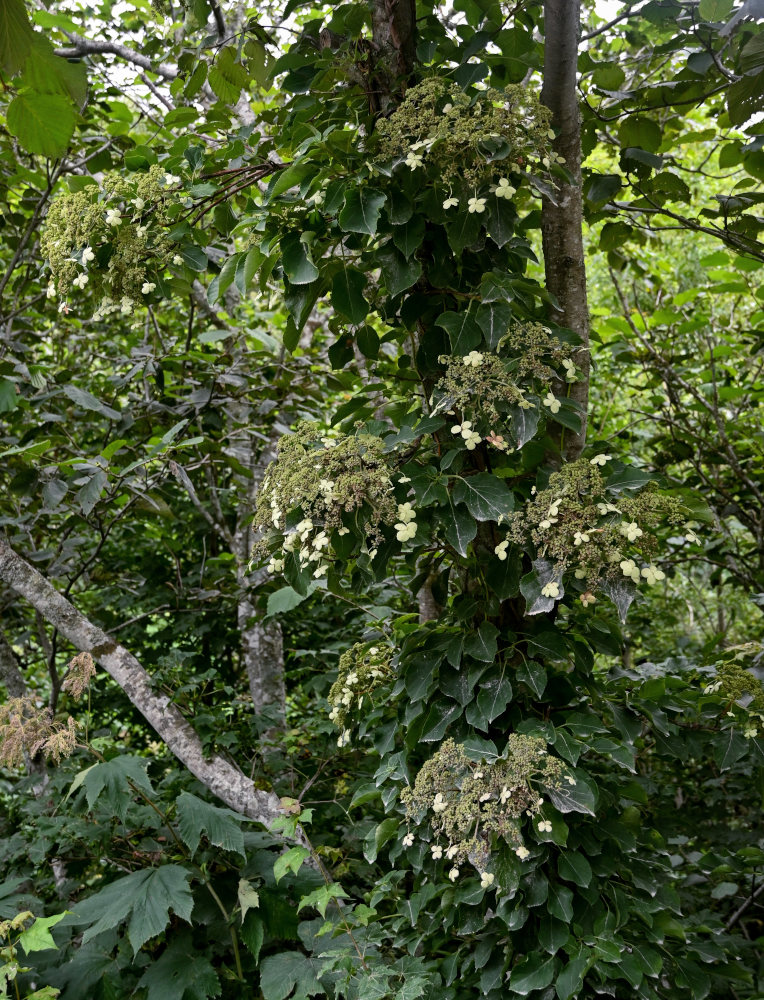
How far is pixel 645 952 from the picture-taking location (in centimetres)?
147

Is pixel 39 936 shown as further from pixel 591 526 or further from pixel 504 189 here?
pixel 504 189

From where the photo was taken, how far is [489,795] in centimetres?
128

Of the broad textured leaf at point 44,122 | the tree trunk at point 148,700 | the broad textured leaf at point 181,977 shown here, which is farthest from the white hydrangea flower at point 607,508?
the broad textured leaf at point 181,977

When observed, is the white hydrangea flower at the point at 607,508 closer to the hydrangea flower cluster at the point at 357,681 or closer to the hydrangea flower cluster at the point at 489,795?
the hydrangea flower cluster at the point at 489,795

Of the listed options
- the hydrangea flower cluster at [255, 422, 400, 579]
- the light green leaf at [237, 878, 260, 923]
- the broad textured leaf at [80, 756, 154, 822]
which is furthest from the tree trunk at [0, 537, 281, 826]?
the hydrangea flower cluster at [255, 422, 400, 579]

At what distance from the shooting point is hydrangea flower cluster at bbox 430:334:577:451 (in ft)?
4.32

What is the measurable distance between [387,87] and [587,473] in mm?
926

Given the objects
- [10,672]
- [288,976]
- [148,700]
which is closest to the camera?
[288,976]

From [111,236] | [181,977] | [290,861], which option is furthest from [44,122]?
[181,977]

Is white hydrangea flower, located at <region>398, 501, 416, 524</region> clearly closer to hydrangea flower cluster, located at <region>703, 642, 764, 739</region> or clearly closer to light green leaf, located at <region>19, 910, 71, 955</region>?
hydrangea flower cluster, located at <region>703, 642, 764, 739</region>

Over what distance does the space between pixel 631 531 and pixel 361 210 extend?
28.7 inches

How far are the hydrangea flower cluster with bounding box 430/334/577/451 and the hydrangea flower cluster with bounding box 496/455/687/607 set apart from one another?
13 cm

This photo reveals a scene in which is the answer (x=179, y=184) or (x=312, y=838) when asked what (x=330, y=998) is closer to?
(x=312, y=838)

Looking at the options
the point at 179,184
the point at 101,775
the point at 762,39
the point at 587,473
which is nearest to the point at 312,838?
the point at 101,775
